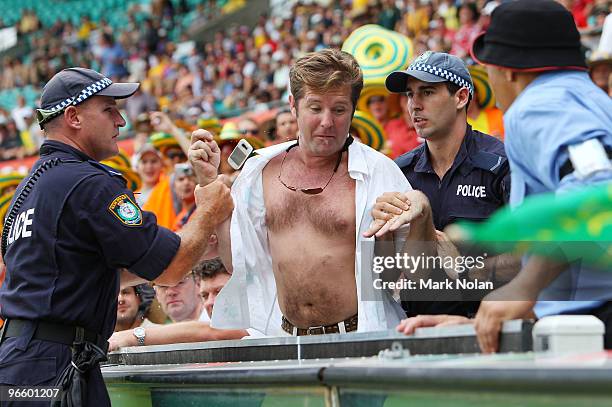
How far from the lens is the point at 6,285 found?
12.7 ft

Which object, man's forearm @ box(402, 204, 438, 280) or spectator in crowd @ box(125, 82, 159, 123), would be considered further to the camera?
spectator in crowd @ box(125, 82, 159, 123)

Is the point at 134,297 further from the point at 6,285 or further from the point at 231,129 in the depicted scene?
the point at 231,129

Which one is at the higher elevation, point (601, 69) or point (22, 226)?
point (601, 69)

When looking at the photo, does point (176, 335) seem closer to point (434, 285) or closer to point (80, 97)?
point (80, 97)

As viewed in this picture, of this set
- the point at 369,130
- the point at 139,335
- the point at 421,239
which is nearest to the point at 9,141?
the point at 369,130

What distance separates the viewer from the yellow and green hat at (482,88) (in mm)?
7176

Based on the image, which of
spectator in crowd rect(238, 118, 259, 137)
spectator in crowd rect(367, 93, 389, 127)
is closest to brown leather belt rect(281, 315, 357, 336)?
spectator in crowd rect(367, 93, 389, 127)

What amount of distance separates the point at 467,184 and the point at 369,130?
10.1 feet

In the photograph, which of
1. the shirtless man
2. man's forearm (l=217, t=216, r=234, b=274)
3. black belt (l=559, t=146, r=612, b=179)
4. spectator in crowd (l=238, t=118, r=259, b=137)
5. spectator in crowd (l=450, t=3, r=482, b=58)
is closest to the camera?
black belt (l=559, t=146, r=612, b=179)

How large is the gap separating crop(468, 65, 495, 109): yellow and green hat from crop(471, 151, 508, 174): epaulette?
9.00ft

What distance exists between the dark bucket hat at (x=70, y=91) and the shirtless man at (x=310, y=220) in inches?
17.3

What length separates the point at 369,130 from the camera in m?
7.46

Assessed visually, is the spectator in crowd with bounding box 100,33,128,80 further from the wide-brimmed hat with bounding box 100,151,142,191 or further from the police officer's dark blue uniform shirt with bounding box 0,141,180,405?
the police officer's dark blue uniform shirt with bounding box 0,141,180,405

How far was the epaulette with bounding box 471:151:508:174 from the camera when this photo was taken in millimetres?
4344
